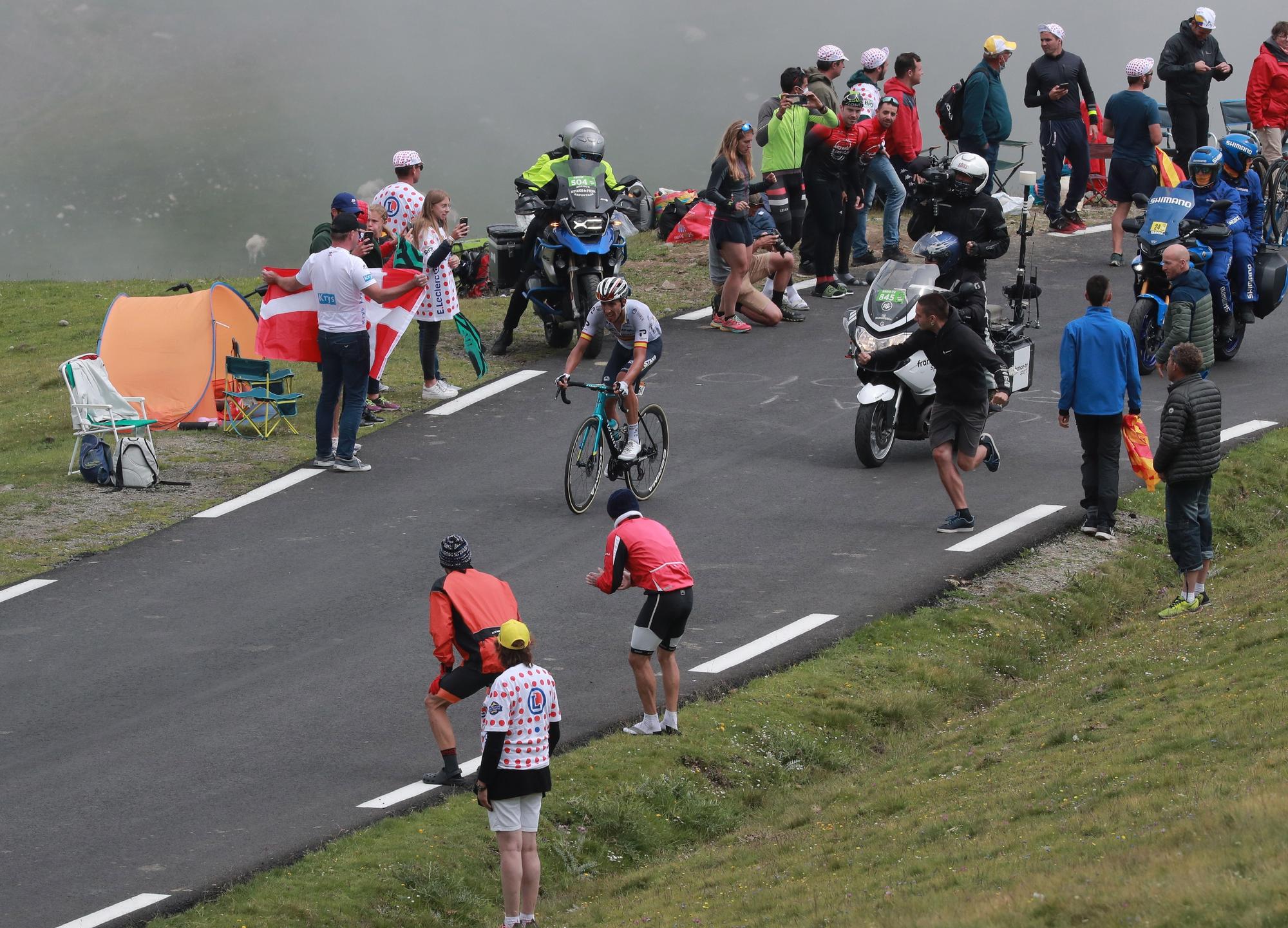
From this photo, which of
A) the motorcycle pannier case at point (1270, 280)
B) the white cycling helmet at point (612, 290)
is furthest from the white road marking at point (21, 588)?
the motorcycle pannier case at point (1270, 280)

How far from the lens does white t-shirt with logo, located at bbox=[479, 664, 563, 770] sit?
27.6 ft

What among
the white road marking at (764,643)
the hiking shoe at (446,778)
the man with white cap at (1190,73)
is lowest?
the hiking shoe at (446,778)

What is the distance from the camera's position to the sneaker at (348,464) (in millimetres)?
15711

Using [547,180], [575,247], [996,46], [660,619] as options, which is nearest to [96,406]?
[575,247]

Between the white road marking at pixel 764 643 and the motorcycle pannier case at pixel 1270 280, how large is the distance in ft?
27.1

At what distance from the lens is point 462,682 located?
31.7 feet

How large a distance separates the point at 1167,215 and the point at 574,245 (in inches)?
247

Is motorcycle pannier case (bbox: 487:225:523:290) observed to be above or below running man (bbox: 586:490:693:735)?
above

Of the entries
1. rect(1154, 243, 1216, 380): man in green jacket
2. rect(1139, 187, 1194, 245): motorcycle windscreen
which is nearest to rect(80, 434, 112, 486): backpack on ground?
rect(1154, 243, 1216, 380): man in green jacket

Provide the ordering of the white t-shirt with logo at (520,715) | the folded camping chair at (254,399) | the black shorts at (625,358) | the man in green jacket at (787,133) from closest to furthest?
the white t-shirt with logo at (520,715) < the black shorts at (625,358) < the folded camping chair at (254,399) < the man in green jacket at (787,133)

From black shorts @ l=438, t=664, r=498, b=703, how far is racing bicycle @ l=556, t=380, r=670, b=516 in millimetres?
4586

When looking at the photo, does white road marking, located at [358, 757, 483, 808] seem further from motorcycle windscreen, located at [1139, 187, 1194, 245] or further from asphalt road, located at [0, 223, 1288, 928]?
motorcycle windscreen, located at [1139, 187, 1194, 245]

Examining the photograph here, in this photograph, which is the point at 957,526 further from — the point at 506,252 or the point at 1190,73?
the point at 1190,73

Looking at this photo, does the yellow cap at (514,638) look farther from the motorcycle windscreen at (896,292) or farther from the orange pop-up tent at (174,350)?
the orange pop-up tent at (174,350)
